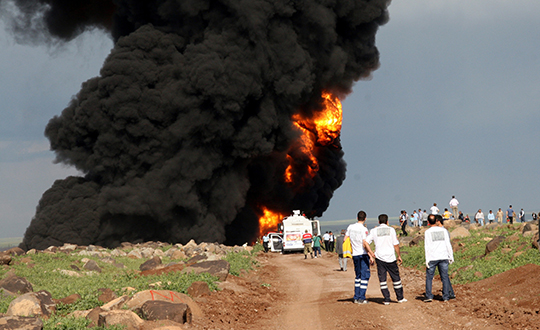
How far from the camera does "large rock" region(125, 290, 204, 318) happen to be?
11.0 meters

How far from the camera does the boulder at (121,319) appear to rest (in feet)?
31.1

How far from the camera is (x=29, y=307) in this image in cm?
1119

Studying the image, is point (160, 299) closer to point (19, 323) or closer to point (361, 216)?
point (19, 323)

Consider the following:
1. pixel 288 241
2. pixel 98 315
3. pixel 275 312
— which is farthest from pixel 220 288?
pixel 288 241

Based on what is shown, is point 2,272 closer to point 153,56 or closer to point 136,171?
→ point 136,171

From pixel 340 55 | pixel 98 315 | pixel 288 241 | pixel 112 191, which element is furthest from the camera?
pixel 340 55

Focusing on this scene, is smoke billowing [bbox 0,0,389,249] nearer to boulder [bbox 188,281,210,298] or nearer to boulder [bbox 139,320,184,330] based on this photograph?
boulder [bbox 188,281,210,298]

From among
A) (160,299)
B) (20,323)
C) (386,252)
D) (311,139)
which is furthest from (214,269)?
(311,139)

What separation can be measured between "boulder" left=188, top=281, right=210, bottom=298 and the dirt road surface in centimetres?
22

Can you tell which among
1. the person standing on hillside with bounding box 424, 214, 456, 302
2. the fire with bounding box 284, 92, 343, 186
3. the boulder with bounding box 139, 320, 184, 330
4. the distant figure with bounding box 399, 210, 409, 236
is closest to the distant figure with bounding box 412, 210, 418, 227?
the distant figure with bounding box 399, 210, 409, 236

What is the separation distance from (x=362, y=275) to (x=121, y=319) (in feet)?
19.6

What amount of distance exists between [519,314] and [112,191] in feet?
126

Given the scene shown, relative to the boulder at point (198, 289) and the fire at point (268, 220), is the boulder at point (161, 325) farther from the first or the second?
the fire at point (268, 220)

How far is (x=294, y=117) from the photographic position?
56.0 meters
